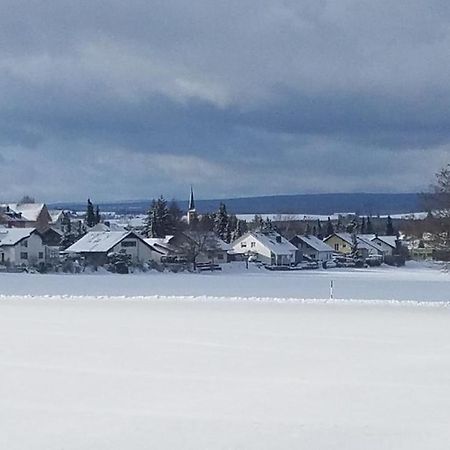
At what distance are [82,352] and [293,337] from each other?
381 centimetres

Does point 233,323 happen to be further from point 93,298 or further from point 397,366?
point 93,298

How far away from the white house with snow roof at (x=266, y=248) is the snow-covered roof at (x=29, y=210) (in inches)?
1297

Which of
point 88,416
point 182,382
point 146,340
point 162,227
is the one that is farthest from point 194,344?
point 162,227

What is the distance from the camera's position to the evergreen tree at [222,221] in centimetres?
7931

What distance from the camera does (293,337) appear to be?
13547mm

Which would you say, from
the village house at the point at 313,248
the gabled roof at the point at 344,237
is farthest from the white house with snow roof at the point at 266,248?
the gabled roof at the point at 344,237

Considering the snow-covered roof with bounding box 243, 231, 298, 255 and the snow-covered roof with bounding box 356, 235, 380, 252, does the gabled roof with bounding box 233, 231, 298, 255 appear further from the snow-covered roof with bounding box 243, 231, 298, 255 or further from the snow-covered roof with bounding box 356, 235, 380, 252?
the snow-covered roof with bounding box 356, 235, 380, 252

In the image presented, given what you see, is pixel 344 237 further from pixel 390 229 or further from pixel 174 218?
pixel 174 218

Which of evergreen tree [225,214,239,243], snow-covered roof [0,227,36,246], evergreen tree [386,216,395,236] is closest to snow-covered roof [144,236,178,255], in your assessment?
snow-covered roof [0,227,36,246]

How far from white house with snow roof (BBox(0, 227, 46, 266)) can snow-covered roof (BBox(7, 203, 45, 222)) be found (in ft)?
117

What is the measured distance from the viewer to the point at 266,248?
7431 cm

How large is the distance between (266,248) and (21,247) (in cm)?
Answer: 2370

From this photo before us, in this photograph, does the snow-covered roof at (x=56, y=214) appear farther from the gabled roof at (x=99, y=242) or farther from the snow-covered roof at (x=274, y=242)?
the gabled roof at (x=99, y=242)

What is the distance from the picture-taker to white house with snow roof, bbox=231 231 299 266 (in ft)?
242
